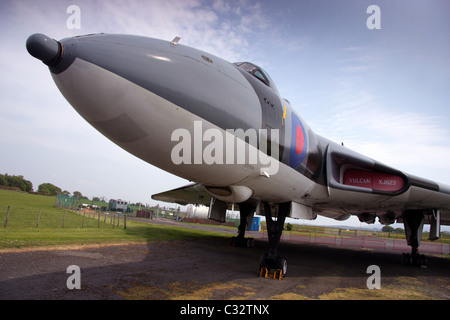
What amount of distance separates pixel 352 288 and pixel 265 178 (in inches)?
112

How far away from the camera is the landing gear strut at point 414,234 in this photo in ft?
31.9

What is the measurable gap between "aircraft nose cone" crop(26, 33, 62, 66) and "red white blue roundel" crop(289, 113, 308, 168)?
12.9ft

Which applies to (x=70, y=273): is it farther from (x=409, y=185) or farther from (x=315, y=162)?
(x=409, y=185)

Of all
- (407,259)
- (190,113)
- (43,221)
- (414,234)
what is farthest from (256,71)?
(43,221)

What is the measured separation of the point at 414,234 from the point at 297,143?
7378 millimetres

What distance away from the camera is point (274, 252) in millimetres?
6180

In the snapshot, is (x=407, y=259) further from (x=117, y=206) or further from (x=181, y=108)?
(x=117, y=206)

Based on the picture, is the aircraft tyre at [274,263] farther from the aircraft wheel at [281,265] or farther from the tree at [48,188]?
the tree at [48,188]

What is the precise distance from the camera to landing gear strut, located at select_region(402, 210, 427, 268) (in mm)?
9734

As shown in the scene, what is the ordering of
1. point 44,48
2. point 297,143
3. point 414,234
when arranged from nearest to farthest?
point 44,48
point 297,143
point 414,234

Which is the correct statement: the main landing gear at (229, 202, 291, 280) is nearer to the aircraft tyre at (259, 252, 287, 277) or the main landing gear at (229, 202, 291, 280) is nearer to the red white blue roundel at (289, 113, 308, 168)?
the aircraft tyre at (259, 252, 287, 277)

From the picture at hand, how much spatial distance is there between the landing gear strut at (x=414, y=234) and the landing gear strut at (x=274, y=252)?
609 cm

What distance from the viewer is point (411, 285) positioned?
247 inches
